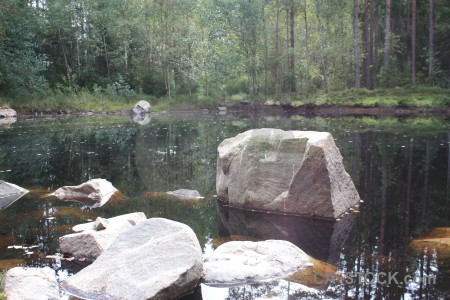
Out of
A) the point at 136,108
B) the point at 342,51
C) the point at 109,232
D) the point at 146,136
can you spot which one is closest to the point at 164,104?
the point at 136,108

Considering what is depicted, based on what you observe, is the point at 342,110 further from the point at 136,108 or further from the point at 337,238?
the point at 337,238

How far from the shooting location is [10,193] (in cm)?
830

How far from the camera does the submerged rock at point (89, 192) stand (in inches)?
314

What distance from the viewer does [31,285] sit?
3.90 meters

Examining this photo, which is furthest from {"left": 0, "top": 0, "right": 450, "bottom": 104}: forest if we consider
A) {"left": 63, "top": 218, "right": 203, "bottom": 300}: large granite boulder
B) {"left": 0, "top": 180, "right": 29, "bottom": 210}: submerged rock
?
{"left": 63, "top": 218, "right": 203, "bottom": 300}: large granite boulder

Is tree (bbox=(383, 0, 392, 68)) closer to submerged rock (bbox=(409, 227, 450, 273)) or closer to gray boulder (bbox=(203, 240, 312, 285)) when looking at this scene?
submerged rock (bbox=(409, 227, 450, 273))

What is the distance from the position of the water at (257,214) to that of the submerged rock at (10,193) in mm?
258

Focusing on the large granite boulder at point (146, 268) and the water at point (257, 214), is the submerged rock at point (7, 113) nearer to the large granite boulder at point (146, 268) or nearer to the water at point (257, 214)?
the water at point (257, 214)

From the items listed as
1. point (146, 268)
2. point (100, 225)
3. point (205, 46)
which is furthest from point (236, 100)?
point (146, 268)

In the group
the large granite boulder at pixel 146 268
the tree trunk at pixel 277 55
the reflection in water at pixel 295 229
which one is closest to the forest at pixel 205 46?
the tree trunk at pixel 277 55

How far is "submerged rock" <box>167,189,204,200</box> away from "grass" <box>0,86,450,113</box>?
74.4 feet

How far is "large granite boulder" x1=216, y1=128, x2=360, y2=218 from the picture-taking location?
21.8 ft

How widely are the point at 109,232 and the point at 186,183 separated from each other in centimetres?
403

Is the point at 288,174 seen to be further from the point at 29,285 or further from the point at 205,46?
the point at 205,46
